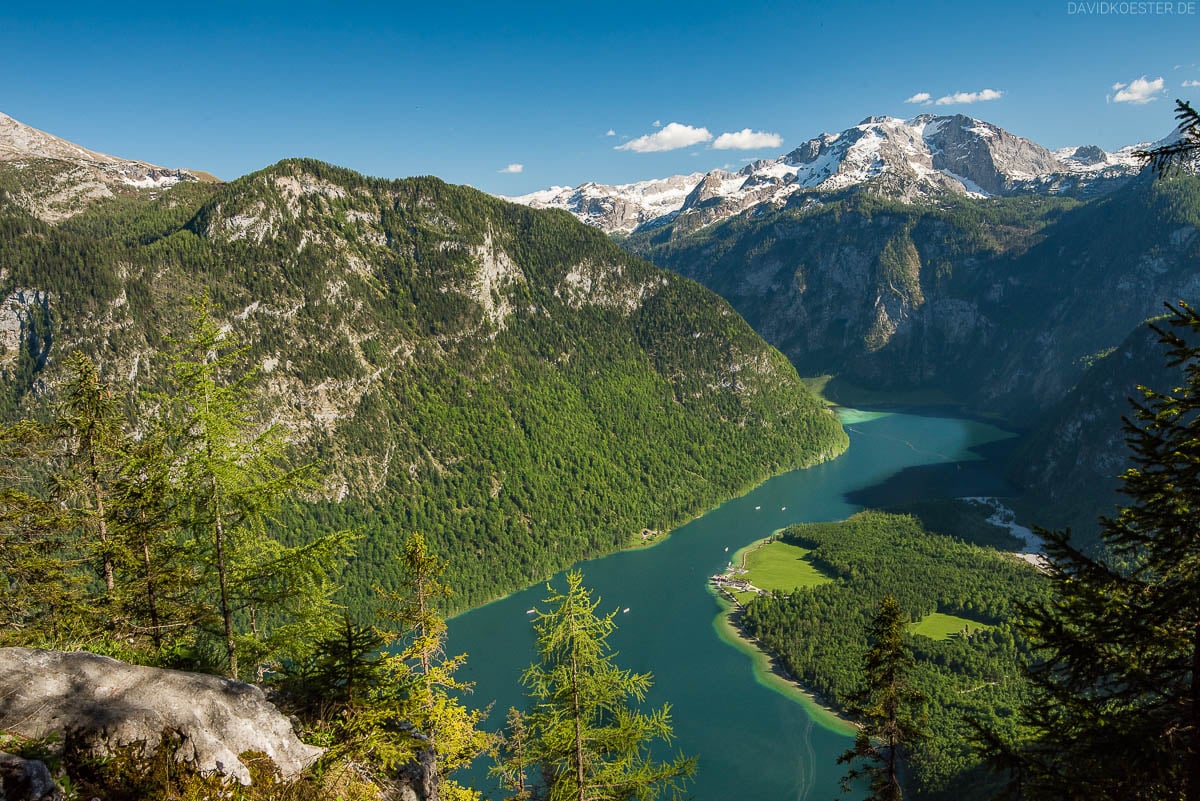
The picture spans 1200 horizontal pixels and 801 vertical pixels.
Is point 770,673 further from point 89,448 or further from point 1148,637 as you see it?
point 1148,637

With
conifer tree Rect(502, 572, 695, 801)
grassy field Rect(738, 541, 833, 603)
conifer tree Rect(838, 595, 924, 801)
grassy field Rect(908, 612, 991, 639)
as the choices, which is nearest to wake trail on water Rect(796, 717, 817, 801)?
grassy field Rect(908, 612, 991, 639)

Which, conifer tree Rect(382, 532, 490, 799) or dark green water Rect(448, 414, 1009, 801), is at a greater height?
conifer tree Rect(382, 532, 490, 799)

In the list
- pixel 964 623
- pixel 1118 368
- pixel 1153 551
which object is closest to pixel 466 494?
pixel 964 623

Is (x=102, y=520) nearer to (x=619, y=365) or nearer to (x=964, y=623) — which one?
(x=964, y=623)

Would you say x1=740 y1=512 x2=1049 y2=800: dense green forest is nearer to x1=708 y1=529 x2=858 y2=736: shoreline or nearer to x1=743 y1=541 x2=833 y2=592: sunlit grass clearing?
x1=708 y1=529 x2=858 y2=736: shoreline

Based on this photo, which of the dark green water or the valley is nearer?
the dark green water

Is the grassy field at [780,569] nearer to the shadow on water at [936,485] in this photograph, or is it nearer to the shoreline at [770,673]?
the shoreline at [770,673]

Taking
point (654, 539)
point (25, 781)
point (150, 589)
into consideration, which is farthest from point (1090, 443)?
point (25, 781)
